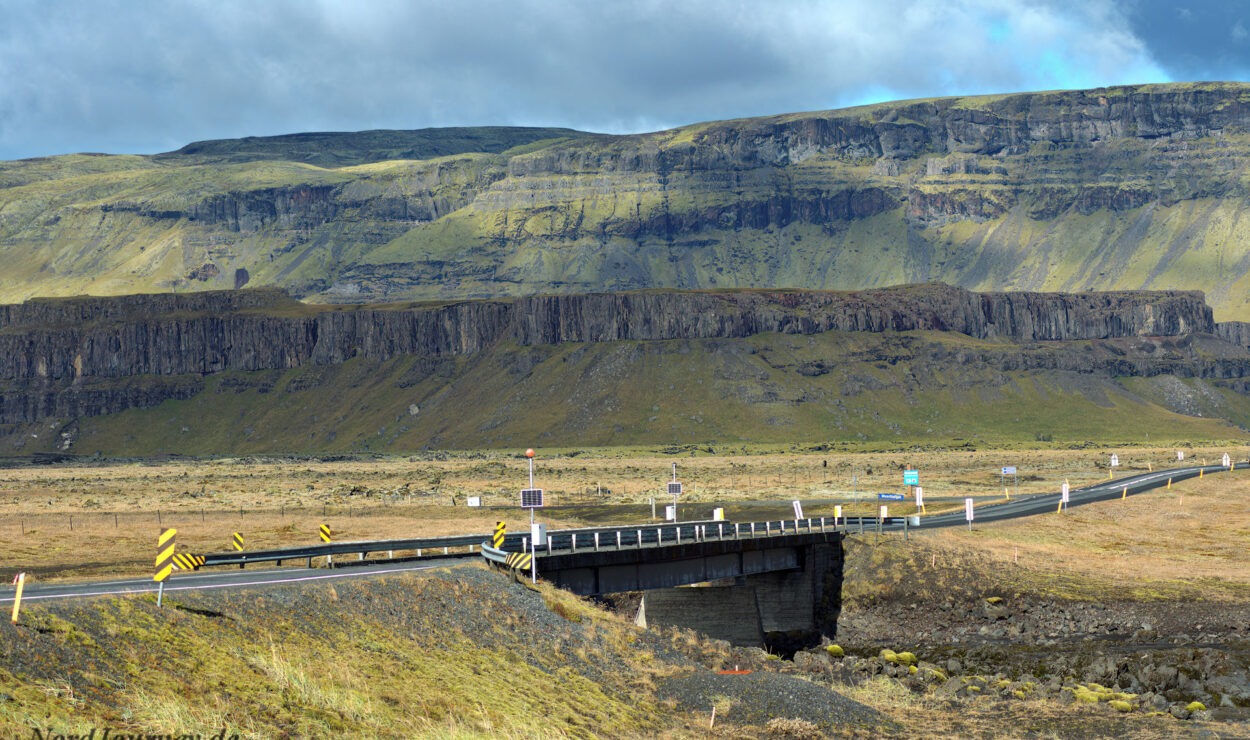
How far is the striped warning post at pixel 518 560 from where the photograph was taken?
46781 mm

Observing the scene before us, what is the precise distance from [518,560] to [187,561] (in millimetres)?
10835

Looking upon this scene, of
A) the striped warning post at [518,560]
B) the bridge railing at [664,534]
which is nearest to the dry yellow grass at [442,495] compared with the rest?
the bridge railing at [664,534]

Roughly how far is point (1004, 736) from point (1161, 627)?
20.4 meters

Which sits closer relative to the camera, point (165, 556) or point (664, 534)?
point (165, 556)

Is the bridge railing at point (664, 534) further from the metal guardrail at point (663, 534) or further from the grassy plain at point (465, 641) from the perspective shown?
the grassy plain at point (465, 641)

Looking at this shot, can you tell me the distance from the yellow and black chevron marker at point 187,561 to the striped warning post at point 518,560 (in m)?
10.1

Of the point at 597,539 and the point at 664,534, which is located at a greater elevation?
the point at 597,539

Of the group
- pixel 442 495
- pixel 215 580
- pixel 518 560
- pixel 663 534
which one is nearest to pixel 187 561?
pixel 215 580

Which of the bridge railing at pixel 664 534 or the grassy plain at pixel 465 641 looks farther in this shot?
the bridge railing at pixel 664 534

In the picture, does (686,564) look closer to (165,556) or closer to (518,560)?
(518,560)

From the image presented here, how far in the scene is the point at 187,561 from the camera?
44.7 meters

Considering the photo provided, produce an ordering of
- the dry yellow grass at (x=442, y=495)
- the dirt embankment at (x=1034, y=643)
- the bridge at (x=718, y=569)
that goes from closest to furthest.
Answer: the dirt embankment at (x=1034, y=643)
the bridge at (x=718, y=569)
the dry yellow grass at (x=442, y=495)

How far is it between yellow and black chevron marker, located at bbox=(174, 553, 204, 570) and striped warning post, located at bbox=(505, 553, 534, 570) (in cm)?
1014

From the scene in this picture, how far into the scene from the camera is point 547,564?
4866 centimetres
